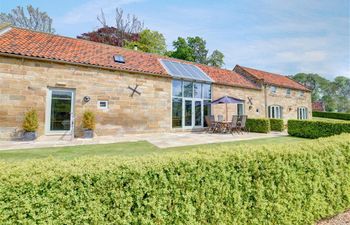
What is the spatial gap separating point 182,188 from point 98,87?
9.93 m

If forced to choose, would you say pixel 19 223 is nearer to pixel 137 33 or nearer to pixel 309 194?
pixel 309 194

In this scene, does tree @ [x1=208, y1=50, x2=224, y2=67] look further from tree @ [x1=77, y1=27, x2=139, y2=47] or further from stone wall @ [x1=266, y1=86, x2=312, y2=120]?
stone wall @ [x1=266, y1=86, x2=312, y2=120]

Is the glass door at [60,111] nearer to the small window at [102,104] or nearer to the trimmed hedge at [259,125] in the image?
Result: the small window at [102,104]

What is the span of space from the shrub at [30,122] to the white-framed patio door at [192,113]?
9063 mm

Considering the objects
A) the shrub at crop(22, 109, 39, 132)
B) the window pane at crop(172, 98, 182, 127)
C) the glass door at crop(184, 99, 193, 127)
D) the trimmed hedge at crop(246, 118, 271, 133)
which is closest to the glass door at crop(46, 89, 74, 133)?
the shrub at crop(22, 109, 39, 132)

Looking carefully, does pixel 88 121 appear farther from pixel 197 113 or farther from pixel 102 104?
pixel 197 113

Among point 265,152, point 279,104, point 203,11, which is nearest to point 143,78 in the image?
point 203,11

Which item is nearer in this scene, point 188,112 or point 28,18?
point 188,112

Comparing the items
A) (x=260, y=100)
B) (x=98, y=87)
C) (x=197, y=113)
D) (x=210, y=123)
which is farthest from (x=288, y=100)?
(x=98, y=87)

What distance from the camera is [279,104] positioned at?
21672 mm

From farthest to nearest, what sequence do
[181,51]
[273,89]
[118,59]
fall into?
[181,51] < [273,89] < [118,59]

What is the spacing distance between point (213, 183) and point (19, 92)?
1042 cm

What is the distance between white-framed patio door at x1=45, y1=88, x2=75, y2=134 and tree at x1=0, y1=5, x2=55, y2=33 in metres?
25.6

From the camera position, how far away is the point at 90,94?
10.5 m
